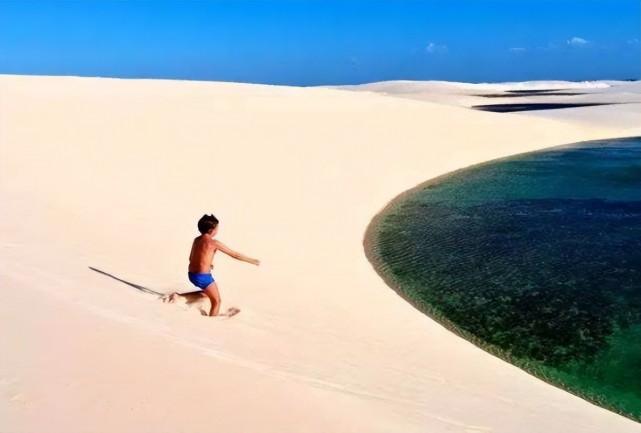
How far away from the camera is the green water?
262 inches

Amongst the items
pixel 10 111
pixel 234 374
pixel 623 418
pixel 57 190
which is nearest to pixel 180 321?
pixel 234 374

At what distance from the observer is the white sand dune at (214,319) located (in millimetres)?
Result: 4023

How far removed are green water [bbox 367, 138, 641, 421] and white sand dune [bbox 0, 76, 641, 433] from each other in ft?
1.89

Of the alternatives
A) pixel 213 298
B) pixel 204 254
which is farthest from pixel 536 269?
pixel 204 254

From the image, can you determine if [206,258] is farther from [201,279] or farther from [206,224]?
[206,224]

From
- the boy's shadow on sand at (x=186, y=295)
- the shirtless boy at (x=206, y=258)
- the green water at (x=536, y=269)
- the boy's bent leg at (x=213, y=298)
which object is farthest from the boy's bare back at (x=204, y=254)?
the green water at (x=536, y=269)

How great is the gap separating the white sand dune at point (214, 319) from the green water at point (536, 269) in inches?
22.7

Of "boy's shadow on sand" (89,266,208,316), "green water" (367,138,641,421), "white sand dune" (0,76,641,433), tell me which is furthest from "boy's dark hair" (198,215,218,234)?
"green water" (367,138,641,421)

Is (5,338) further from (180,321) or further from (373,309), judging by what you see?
(373,309)

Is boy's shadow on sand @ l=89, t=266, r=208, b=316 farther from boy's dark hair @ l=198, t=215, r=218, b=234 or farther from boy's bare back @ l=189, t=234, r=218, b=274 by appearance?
boy's dark hair @ l=198, t=215, r=218, b=234

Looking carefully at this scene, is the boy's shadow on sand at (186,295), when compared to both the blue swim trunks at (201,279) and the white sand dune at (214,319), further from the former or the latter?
the blue swim trunks at (201,279)

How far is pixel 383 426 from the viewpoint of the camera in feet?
13.4

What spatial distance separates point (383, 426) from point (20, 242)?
5.71 m

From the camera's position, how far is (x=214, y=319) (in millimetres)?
5930
